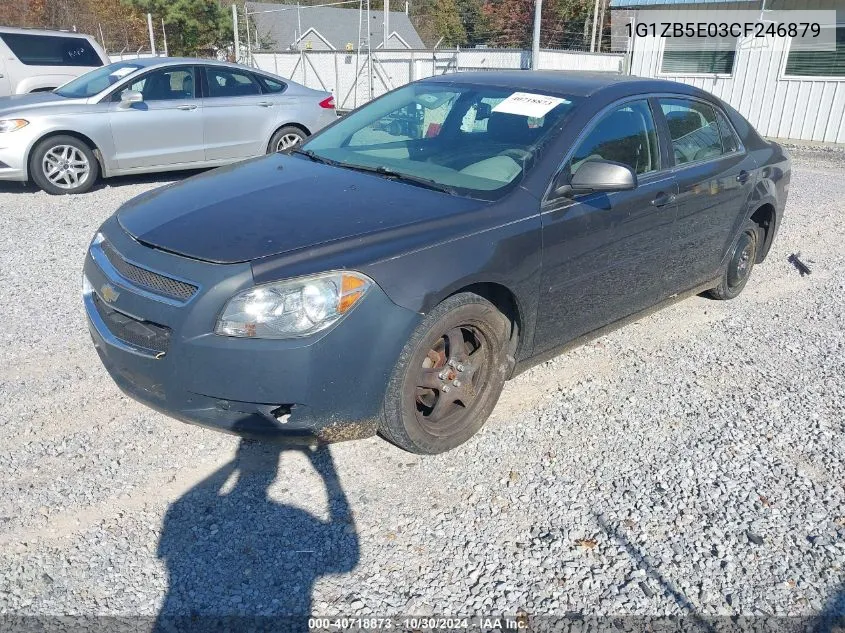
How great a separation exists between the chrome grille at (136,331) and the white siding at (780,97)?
1549cm

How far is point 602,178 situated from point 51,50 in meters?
12.0

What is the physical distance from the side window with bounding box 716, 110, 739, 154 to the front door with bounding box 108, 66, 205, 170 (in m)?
6.39

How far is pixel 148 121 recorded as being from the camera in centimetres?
829

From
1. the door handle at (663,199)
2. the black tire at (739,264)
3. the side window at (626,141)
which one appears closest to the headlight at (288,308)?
the side window at (626,141)

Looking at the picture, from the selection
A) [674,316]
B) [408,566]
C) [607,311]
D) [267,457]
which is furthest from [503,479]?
[674,316]

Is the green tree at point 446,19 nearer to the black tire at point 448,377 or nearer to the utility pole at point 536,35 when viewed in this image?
the utility pole at point 536,35

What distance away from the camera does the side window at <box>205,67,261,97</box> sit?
350 inches

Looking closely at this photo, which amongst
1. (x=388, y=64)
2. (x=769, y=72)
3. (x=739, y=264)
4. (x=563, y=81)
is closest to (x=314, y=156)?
(x=563, y=81)

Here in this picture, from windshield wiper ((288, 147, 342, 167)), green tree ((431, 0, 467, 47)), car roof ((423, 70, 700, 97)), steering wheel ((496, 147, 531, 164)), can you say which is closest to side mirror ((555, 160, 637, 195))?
steering wheel ((496, 147, 531, 164))

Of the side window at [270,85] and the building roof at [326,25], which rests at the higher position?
the building roof at [326,25]

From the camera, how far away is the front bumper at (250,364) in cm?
262

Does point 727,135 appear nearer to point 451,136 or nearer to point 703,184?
point 703,184

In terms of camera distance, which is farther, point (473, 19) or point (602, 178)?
point (473, 19)

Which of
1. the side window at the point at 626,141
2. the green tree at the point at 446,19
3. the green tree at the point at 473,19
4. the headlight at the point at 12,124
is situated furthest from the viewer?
the green tree at the point at 446,19
